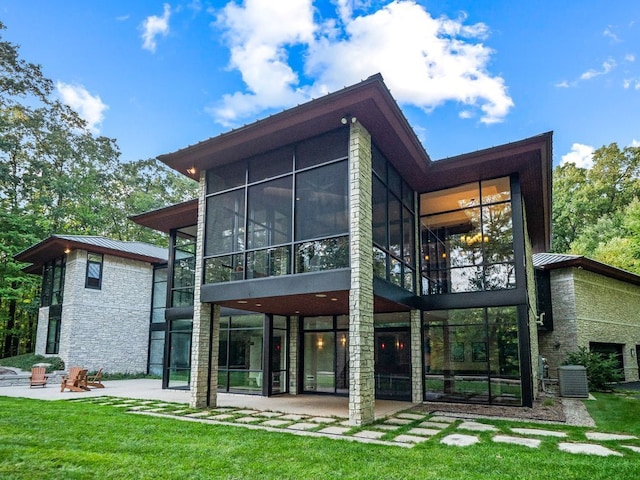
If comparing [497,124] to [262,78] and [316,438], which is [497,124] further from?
[316,438]

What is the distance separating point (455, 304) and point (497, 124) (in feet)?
90.1

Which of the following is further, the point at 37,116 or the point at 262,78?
the point at 37,116

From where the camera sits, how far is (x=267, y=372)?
504 inches

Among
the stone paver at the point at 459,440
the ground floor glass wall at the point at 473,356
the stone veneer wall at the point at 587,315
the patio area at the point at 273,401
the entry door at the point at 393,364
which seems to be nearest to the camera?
Answer: the stone paver at the point at 459,440

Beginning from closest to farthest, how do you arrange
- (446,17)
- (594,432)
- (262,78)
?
(594,432) < (446,17) < (262,78)

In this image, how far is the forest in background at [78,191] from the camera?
79.7 ft

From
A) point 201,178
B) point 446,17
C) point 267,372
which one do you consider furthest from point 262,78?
point 267,372

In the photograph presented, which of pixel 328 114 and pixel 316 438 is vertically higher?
pixel 328 114

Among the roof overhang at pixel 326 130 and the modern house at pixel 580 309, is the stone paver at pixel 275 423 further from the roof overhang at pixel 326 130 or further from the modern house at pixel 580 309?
the modern house at pixel 580 309

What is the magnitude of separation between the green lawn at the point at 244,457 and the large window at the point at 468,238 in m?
4.46

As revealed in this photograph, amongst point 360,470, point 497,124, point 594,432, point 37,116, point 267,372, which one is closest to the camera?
point 360,470


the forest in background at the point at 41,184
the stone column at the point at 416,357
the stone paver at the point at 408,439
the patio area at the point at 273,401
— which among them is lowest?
the patio area at the point at 273,401

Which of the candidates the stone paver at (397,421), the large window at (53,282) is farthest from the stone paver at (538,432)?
the large window at (53,282)

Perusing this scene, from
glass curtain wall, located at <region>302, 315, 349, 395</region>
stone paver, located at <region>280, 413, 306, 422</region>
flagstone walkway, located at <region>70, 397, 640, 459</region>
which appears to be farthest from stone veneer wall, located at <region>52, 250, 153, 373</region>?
stone paver, located at <region>280, 413, 306, 422</region>
